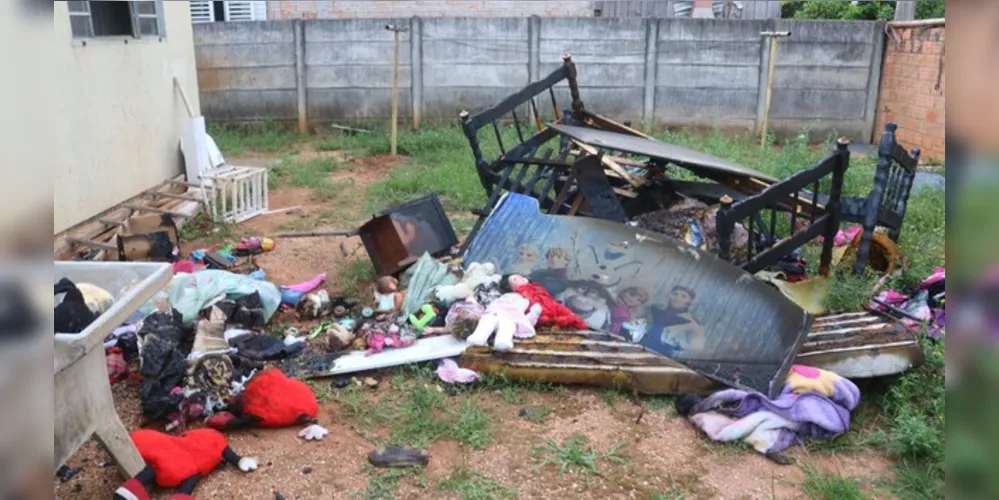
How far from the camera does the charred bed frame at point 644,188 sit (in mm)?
4121

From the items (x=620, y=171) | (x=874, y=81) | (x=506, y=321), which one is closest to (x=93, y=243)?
(x=506, y=321)

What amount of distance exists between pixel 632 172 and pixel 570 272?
1.44 metres

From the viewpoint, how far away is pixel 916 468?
3150 mm

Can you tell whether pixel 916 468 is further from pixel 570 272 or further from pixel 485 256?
pixel 485 256

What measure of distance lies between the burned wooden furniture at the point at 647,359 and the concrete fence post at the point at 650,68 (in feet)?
23.2

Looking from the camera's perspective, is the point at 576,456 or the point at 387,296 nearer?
the point at 576,456

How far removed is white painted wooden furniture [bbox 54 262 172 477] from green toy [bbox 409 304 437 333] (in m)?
1.65

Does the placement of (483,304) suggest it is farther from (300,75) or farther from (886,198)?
(300,75)

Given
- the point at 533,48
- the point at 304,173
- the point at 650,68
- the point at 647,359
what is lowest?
the point at 647,359

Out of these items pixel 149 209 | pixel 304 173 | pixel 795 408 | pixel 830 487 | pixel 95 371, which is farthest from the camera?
pixel 304 173

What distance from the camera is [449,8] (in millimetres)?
12422

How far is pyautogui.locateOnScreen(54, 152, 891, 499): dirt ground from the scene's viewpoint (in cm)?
306

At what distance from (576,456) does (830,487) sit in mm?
1051

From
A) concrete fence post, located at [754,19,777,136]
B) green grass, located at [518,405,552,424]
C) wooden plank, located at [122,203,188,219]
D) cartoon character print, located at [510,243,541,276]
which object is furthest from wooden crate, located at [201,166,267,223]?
concrete fence post, located at [754,19,777,136]
